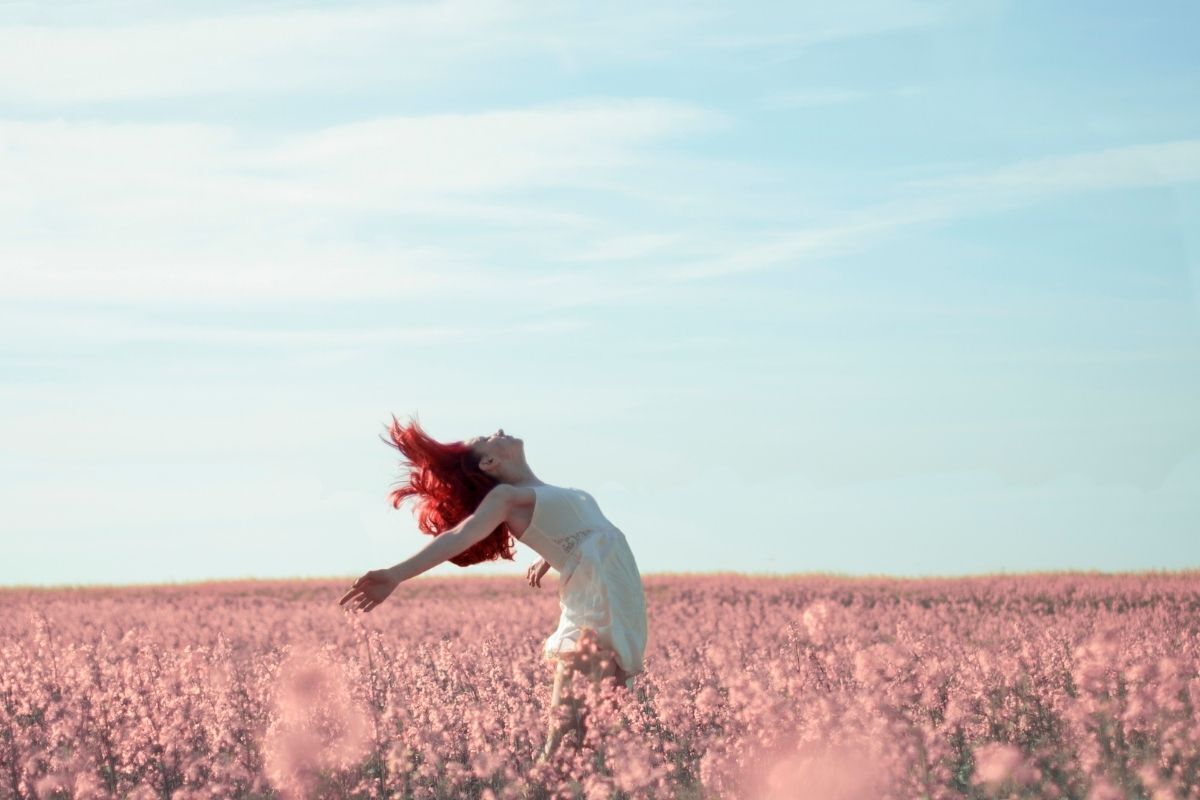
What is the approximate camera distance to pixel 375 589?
5863 mm

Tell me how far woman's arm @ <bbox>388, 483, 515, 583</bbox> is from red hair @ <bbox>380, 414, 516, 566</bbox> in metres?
0.37

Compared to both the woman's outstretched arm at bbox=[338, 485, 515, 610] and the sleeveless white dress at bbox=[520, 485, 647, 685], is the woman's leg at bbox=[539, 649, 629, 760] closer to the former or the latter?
the sleeveless white dress at bbox=[520, 485, 647, 685]

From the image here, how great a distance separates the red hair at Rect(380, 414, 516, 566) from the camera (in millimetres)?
6750

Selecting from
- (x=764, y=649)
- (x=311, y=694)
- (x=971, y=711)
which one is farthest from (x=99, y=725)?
(x=764, y=649)

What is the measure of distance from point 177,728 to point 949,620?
12.1 meters

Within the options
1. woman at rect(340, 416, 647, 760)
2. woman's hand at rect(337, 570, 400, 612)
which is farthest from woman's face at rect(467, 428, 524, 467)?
woman's hand at rect(337, 570, 400, 612)

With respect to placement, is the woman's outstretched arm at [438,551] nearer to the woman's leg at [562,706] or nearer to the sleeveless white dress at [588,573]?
the sleeveless white dress at [588,573]

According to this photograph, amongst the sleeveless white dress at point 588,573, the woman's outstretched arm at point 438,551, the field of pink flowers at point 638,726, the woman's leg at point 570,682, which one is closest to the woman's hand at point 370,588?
the woman's outstretched arm at point 438,551

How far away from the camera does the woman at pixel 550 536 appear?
629 centimetres

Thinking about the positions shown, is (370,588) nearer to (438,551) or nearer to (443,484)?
(438,551)

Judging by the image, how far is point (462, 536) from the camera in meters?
6.18

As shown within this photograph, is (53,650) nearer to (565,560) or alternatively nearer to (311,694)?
(311,694)

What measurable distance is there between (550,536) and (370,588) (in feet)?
3.29

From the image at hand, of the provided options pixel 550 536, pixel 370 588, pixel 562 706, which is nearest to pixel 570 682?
pixel 562 706
